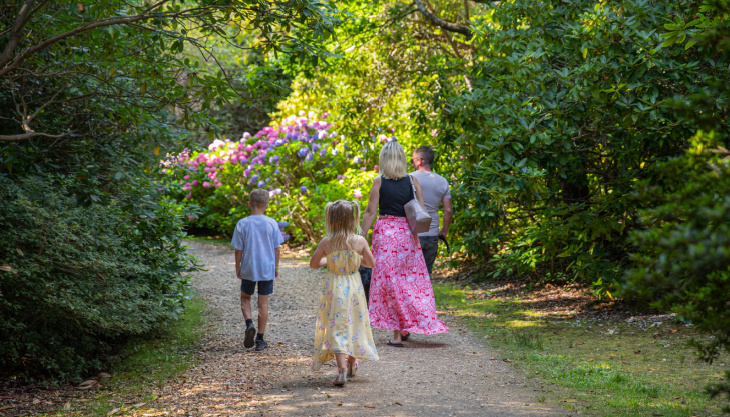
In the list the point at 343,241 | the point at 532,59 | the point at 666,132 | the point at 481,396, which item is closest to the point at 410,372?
the point at 481,396

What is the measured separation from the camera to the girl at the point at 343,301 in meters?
4.50

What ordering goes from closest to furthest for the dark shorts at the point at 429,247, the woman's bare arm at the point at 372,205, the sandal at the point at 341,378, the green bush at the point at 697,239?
the green bush at the point at 697,239 → the sandal at the point at 341,378 → the woman's bare arm at the point at 372,205 → the dark shorts at the point at 429,247

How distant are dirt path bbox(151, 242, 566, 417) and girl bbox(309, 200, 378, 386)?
23cm

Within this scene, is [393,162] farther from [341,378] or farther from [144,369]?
[144,369]

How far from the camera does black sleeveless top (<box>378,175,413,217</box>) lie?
18.8 ft

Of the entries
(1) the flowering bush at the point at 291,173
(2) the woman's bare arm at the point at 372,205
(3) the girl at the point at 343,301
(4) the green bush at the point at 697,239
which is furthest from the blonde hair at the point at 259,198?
(1) the flowering bush at the point at 291,173

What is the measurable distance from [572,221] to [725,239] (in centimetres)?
436

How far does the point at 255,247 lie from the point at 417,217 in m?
1.54

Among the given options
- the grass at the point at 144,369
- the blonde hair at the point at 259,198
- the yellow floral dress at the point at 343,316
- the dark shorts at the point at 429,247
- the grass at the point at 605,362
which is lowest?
the grass at the point at 144,369

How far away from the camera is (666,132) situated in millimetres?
5359

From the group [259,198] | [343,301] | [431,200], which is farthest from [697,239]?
[259,198]

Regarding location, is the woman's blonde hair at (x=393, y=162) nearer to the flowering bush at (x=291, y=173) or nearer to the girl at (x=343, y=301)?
the girl at (x=343, y=301)

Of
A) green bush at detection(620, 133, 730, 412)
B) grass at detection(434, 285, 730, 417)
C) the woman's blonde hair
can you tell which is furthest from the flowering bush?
green bush at detection(620, 133, 730, 412)

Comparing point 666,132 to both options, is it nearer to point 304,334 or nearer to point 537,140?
point 537,140
